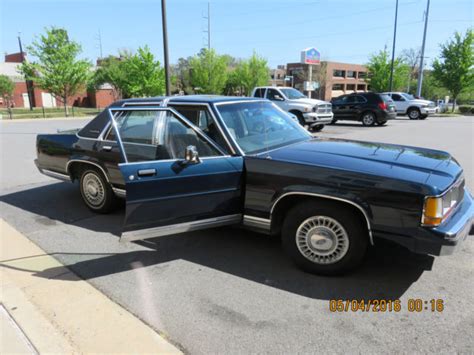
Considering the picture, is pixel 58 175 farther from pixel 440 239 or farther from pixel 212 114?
pixel 440 239

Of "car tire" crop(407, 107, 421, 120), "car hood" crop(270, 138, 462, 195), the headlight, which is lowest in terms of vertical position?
"car tire" crop(407, 107, 421, 120)

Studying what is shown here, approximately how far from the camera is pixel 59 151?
5711 millimetres

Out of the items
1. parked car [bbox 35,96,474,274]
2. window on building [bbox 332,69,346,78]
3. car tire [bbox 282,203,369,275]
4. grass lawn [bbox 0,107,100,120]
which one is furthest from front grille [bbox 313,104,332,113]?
window on building [bbox 332,69,346,78]

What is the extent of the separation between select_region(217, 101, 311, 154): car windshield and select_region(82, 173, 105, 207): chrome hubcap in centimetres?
231

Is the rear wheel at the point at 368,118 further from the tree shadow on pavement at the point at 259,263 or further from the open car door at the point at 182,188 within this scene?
the open car door at the point at 182,188

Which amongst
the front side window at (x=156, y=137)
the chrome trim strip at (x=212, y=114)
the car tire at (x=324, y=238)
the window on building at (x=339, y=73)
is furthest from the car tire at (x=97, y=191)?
the window on building at (x=339, y=73)

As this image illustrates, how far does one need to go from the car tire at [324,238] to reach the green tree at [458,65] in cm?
3922

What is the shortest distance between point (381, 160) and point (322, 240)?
37.2 inches

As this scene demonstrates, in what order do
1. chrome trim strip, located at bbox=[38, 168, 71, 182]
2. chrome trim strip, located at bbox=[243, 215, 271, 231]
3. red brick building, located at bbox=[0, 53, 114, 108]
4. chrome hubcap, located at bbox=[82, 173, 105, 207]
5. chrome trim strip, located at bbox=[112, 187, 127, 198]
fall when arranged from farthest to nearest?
red brick building, located at bbox=[0, 53, 114, 108] → chrome trim strip, located at bbox=[38, 168, 71, 182] → chrome hubcap, located at bbox=[82, 173, 105, 207] → chrome trim strip, located at bbox=[112, 187, 127, 198] → chrome trim strip, located at bbox=[243, 215, 271, 231]

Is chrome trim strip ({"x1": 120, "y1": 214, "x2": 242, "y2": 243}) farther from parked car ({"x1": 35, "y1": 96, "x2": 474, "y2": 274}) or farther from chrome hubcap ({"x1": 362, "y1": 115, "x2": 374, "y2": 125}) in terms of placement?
chrome hubcap ({"x1": 362, "y1": 115, "x2": 374, "y2": 125})

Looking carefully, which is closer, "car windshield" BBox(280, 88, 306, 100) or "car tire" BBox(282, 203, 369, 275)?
"car tire" BBox(282, 203, 369, 275)

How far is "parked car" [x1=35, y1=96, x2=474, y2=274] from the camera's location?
3.05m

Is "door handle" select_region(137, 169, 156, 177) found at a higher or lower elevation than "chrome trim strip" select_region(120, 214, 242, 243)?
higher

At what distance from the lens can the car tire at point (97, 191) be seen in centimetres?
527
